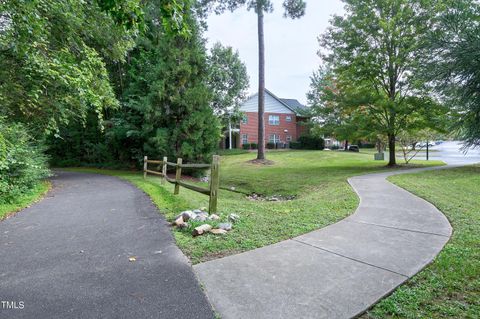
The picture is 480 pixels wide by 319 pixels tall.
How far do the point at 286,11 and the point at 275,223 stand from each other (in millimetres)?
15942

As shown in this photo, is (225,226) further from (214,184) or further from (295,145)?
(295,145)

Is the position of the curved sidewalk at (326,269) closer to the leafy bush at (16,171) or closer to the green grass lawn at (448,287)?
the green grass lawn at (448,287)

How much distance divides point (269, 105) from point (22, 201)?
3155 cm

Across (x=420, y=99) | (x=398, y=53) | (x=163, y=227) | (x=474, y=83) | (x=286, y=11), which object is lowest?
(x=163, y=227)

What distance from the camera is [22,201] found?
20.8 feet

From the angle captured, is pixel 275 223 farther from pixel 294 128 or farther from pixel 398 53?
pixel 294 128

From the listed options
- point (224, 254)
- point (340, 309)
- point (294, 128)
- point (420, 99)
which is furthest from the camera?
point (294, 128)

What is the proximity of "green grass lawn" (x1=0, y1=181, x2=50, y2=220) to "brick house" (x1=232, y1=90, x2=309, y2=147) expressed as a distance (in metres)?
26.8

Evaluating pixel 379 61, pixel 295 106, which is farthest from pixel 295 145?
pixel 379 61

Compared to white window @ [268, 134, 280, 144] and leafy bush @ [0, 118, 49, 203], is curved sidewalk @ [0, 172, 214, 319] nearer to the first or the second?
leafy bush @ [0, 118, 49, 203]

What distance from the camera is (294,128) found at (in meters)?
36.8

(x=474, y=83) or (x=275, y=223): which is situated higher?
(x=474, y=83)

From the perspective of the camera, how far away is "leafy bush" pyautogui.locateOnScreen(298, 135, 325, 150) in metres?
30.9

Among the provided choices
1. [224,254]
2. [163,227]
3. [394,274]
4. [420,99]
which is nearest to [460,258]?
[394,274]
